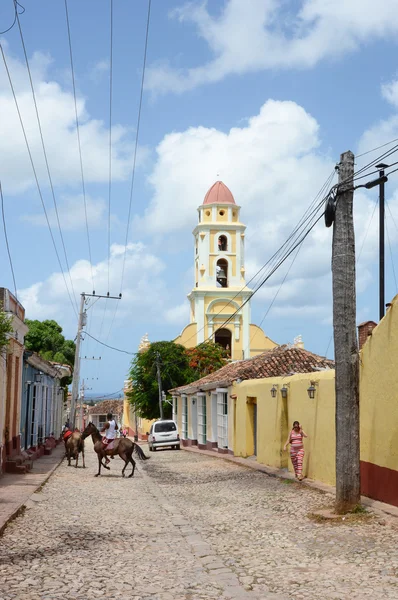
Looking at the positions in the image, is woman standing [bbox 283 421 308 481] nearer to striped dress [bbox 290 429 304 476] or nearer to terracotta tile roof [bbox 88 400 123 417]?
striped dress [bbox 290 429 304 476]

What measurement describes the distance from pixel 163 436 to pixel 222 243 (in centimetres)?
2055

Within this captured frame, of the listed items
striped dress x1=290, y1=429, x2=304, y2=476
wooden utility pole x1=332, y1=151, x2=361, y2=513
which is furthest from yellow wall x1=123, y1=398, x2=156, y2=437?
wooden utility pole x1=332, y1=151, x2=361, y2=513

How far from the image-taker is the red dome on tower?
51.5 meters

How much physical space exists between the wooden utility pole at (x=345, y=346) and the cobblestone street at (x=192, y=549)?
2.61 feet

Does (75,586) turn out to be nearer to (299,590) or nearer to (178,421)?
(299,590)

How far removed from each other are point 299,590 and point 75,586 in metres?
1.89

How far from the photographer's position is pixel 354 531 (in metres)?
9.15

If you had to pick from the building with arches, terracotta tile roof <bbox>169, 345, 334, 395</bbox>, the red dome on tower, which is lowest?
terracotta tile roof <bbox>169, 345, 334, 395</bbox>

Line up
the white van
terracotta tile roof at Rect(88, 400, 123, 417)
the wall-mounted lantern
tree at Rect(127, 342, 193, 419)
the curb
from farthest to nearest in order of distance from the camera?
terracotta tile roof at Rect(88, 400, 123, 417) → tree at Rect(127, 342, 193, 419) → the white van → the wall-mounted lantern → the curb

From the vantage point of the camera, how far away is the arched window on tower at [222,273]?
50981 mm

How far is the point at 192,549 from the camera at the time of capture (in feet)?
27.0

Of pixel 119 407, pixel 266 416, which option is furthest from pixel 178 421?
pixel 119 407

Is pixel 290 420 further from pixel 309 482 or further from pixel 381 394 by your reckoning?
pixel 381 394

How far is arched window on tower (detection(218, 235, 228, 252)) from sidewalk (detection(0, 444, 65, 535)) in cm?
3139
